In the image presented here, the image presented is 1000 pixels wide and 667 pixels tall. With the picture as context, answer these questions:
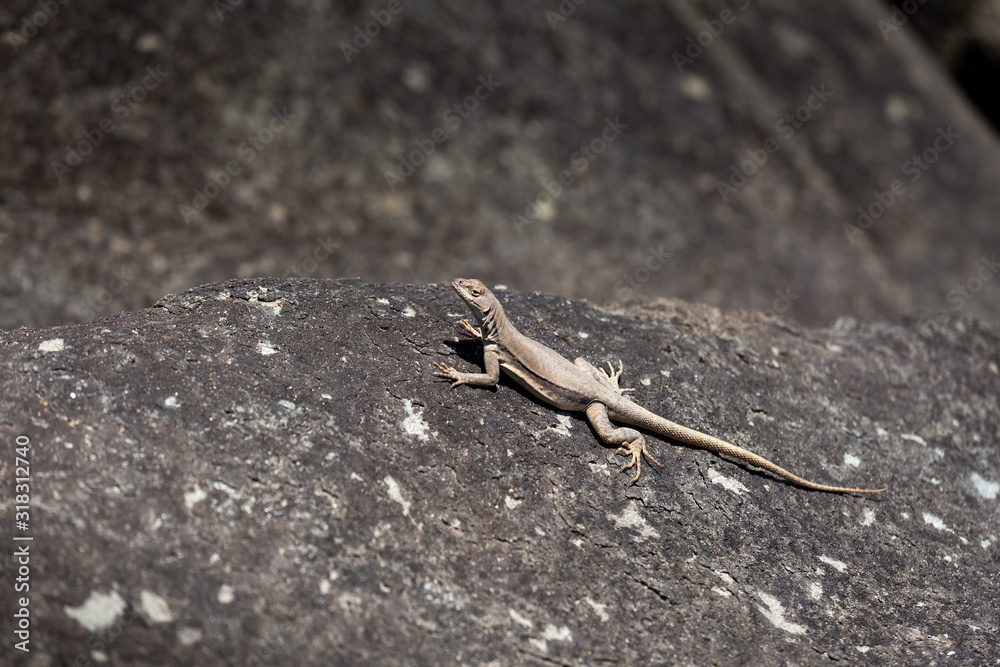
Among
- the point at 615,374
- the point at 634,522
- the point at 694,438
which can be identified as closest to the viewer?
the point at 634,522

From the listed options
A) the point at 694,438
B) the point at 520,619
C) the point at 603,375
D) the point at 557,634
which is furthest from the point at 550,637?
the point at 603,375

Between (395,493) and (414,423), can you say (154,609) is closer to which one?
(395,493)

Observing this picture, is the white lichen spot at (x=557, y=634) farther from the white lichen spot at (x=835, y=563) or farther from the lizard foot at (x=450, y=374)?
the white lichen spot at (x=835, y=563)

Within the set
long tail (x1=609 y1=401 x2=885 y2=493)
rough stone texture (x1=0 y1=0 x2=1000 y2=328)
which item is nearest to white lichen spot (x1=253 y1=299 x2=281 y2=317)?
long tail (x1=609 y1=401 x2=885 y2=493)

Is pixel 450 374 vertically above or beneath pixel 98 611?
above

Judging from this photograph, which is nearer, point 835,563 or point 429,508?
point 429,508

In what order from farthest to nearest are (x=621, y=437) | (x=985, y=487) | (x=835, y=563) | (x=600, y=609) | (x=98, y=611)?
(x=985, y=487) → (x=621, y=437) → (x=835, y=563) → (x=600, y=609) → (x=98, y=611)

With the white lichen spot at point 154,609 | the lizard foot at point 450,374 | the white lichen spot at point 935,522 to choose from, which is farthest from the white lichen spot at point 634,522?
the white lichen spot at point 154,609
